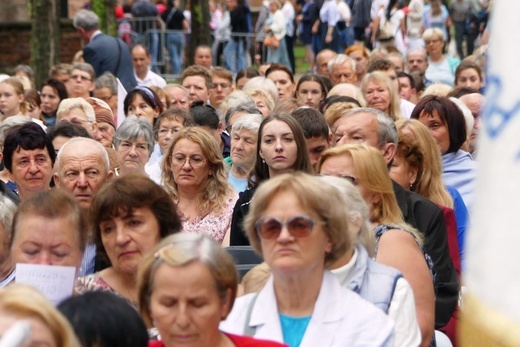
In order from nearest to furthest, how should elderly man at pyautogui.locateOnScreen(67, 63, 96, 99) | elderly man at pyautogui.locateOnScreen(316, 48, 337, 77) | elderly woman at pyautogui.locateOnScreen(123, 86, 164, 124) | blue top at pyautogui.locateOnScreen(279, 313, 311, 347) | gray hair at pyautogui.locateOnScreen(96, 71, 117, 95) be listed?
blue top at pyautogui.locateOnScreen(279, 313, 311, 347) → elderly woman at pyautogui.locateOnScreen(123, 86, 164, 124) → gray hair at pyautogui.locateOnScreen(96, 71, 117, 95) → elderly man at pyautogui.locateOnScreen(67, 63, 96, 99) → elderly man at pyautogui.locateOnScreen(316, 48, 337, 77)

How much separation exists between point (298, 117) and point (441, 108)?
40.9 inches

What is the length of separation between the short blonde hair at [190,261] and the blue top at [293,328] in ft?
1.12

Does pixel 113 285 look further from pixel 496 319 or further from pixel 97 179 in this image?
pixel 496 319

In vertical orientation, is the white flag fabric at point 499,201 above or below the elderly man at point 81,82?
above

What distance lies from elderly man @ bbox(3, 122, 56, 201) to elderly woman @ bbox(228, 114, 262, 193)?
5.43 feet

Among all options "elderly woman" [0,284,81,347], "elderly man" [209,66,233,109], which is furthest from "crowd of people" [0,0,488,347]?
"elderly man" [209,66,233,109]

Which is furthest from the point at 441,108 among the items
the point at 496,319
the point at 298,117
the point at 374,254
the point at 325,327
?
the point at 496,319

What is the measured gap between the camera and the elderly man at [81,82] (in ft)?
49.1

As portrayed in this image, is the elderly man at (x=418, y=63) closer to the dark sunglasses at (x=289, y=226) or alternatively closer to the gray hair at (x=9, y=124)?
the gray hair at (x=9, y=124)

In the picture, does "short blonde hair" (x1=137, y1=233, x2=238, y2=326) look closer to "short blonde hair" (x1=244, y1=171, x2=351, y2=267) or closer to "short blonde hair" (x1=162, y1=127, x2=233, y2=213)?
"short blonde hair" (x1=244, y1=171, x2=351, y2=267)

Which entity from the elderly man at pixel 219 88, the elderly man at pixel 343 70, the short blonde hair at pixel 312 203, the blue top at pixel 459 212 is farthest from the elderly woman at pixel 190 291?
the elderly man at pixel 343 70

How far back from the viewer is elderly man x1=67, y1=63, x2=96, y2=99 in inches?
589

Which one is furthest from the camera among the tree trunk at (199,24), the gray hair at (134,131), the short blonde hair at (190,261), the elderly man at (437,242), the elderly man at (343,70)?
the tree trunk at (199,24)

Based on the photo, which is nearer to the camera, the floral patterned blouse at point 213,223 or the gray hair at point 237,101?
the floral patterned blouse at point 213,223
